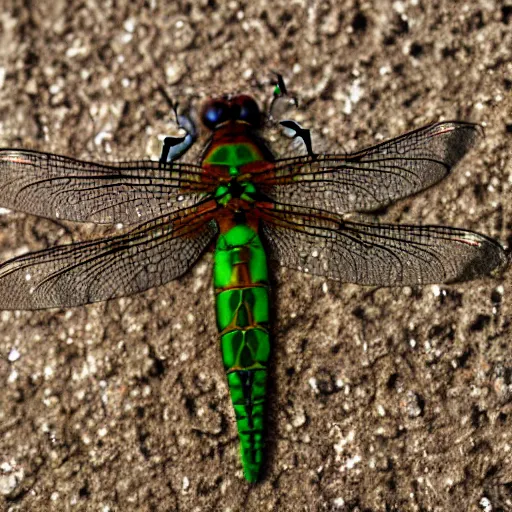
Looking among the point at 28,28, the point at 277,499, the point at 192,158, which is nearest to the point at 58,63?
the point at 28,28

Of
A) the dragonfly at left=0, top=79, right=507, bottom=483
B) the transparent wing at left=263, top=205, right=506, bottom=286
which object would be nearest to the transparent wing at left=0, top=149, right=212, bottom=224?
the dragonfly at left=0, top=79, right=507, bottom=483

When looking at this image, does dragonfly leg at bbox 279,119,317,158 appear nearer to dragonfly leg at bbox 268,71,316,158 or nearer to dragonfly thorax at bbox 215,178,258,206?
dragonfly leg at bbox 268,71,316,158

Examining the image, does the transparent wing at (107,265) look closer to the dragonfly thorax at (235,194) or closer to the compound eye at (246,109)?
the dragonfly thorax at (235,194)

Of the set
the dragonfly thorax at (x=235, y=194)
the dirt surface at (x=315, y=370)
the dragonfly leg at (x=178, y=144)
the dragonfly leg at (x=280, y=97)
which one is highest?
the dragonfly leg at (x=280, y=97)

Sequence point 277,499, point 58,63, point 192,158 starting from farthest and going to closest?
1. point 58,63
2. point 192,158
3. point 277,499

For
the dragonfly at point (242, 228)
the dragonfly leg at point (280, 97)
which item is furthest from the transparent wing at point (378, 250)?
the dragonfly leg at point (280, 97)

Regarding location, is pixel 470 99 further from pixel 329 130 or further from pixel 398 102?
pixel 329 130

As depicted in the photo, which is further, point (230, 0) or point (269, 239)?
point (230, 0)
